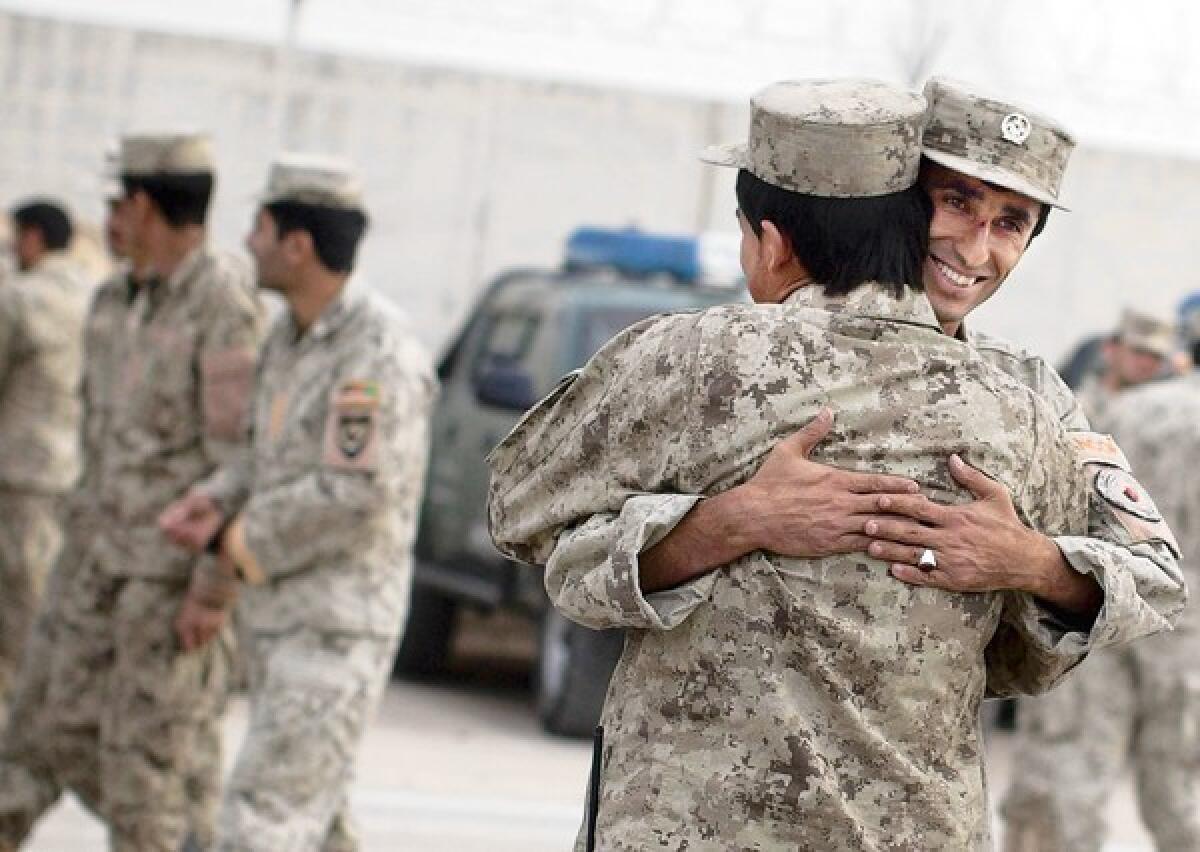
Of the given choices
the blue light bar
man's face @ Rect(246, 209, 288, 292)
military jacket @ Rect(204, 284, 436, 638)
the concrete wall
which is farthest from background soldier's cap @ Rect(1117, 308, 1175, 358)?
the concrete wall

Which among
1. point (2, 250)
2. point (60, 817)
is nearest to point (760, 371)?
point (60, 817)

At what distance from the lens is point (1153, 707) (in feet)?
26.5

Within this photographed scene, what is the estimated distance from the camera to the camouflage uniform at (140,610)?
694cm

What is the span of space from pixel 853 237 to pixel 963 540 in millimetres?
420

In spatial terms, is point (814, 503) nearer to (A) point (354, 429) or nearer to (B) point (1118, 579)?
(B) point (1118, 579)

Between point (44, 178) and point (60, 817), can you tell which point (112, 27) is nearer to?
point (44, 178)

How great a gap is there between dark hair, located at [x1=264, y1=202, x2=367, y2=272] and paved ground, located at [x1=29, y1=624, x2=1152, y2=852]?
2.42m

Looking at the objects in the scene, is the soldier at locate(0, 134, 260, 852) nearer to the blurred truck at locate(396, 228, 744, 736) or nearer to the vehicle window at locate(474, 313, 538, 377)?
the blurred truck at locate(396, 228, 744, 736)

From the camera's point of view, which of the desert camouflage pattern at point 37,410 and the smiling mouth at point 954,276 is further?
the desert camouflage pattern at point 37,410

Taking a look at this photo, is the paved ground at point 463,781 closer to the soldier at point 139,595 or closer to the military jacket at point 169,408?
the soldier at point 139,595

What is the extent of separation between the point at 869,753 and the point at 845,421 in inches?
16.6

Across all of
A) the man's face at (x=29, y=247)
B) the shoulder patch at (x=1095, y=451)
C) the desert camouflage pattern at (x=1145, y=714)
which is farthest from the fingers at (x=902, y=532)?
the man's face at (x=29, y=247)

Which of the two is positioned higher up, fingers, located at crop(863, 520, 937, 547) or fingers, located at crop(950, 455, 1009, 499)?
A: fingers, located at crop(950, 455, 1009, 499)

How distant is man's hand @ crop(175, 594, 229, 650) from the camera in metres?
6.90
